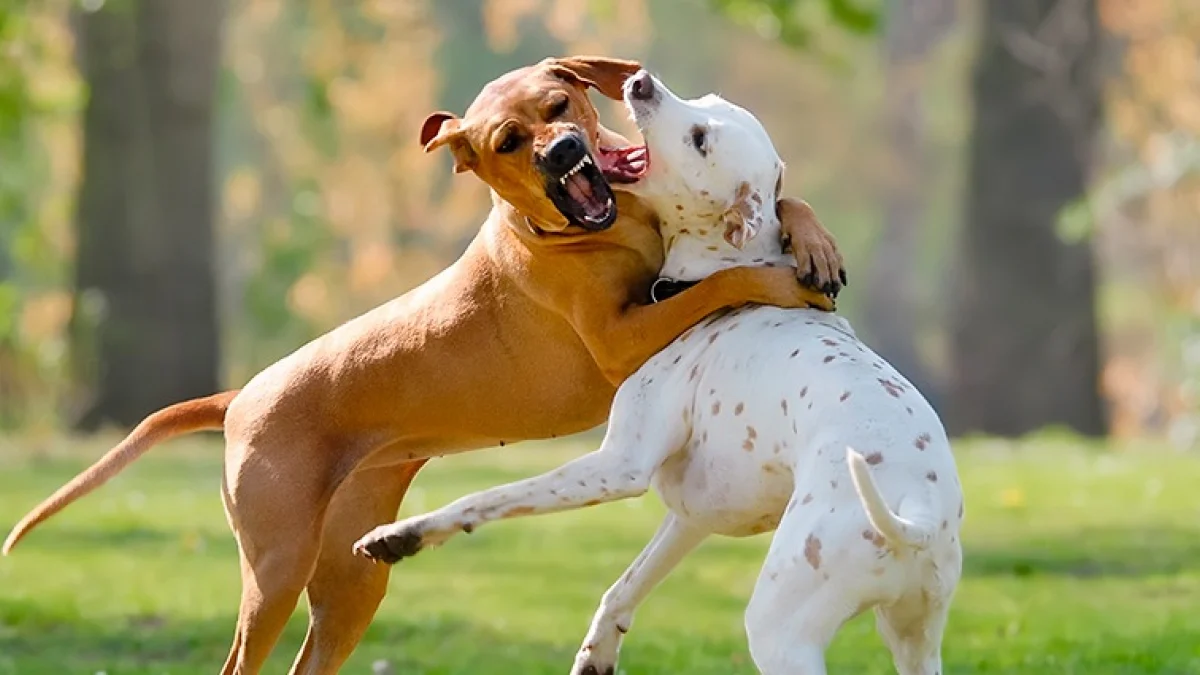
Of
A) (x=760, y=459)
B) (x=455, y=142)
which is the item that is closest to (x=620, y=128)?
(x=455, y=142)

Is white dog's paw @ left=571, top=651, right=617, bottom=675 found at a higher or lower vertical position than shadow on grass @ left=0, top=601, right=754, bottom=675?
higher

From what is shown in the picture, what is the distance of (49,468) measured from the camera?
14867 millimetres

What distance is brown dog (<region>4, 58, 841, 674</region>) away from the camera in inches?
249

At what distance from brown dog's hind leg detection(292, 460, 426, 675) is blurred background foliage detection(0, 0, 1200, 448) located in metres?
9.56

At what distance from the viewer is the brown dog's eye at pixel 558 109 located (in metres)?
6.38

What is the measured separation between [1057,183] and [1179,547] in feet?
31.4

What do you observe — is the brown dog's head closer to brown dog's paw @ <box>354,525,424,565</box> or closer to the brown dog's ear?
the brown dog's ear

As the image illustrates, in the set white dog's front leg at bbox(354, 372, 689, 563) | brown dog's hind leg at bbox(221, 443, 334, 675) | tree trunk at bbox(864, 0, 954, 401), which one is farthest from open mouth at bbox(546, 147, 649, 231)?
tree trunk at bbox(864, 0, 954, 401)

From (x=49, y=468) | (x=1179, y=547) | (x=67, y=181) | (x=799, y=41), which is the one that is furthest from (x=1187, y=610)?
(x=67, y=181)

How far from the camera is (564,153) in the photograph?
20.1 ft

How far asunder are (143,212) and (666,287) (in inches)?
563

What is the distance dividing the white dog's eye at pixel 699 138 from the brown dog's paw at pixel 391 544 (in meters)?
1.32

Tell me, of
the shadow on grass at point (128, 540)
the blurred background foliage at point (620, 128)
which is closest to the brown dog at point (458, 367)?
the shadow on grass at point (128, 540)

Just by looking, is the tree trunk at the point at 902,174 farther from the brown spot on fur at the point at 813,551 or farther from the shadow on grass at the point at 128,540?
the brown spot on fur at the point at 813,551
